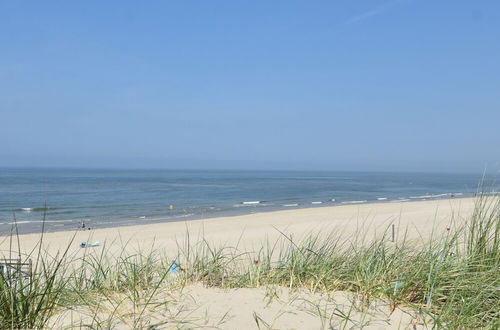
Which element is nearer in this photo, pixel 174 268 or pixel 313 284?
pixel 313 284

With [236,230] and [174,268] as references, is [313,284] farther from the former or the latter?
[236,230]

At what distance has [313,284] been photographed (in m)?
3.30

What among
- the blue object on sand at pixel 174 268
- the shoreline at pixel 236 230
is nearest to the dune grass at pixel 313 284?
the blue object on sand at pixel 174 268

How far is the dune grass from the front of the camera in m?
2.47

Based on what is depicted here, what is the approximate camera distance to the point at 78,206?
28.5 metres

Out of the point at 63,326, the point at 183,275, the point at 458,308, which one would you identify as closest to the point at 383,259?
the point at 458,308

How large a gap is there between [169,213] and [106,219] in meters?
4.36

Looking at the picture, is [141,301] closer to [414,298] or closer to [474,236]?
[414,298]

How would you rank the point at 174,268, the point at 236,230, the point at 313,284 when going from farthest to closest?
the point at 236,230, the point at 174,268, the point at 313,284

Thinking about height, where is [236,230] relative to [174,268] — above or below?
below

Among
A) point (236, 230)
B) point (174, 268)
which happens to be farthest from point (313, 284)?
point (236, 230)

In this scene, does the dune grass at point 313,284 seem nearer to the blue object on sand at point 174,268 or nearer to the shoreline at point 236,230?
the blue object on sand at point 174,268

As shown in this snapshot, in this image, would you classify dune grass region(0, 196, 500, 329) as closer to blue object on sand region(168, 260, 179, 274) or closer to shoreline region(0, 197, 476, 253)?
blue object on sand region(168, 260, 179, 274)

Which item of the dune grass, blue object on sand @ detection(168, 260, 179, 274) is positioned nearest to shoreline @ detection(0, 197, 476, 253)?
blue object on sand @ detection(168, 260, 179, 274)
